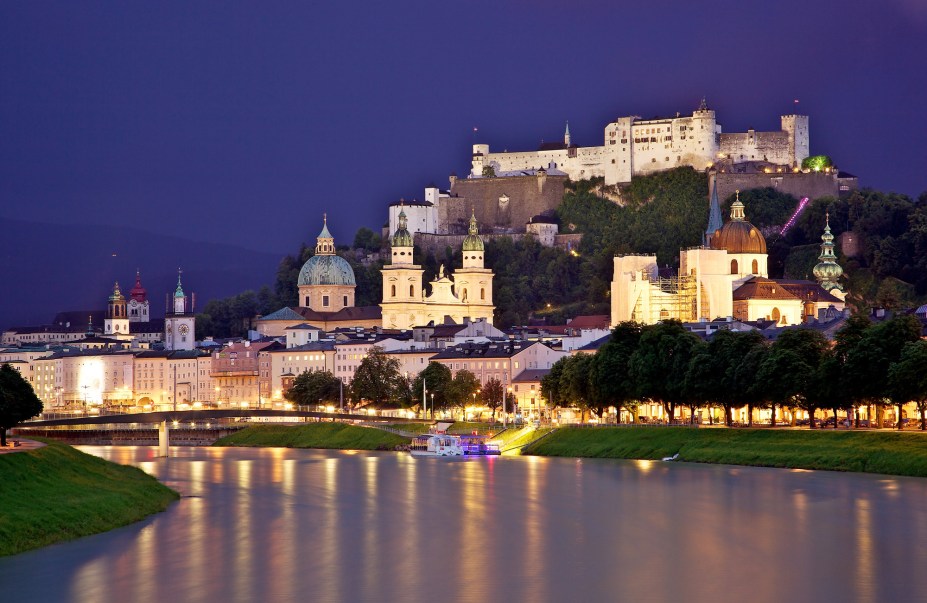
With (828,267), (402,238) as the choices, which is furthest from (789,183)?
(402,238)

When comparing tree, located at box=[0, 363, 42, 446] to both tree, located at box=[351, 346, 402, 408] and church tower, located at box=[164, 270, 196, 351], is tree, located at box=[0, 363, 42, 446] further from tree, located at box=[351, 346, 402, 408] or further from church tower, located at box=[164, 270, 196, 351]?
church tower, located at box=[164, 270, 196, 351]

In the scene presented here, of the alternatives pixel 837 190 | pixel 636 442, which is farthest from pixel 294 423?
pixel 837 190

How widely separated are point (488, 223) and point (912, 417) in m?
71.6

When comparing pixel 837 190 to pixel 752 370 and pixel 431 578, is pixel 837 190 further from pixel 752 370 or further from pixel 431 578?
pixel 431 578

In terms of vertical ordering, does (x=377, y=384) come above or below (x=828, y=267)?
below

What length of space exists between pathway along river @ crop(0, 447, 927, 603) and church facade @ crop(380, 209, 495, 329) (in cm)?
6488

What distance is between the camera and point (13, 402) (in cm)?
5159

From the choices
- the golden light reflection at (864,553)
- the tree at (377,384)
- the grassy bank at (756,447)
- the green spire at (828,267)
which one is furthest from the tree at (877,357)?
the green spire at (828,267)

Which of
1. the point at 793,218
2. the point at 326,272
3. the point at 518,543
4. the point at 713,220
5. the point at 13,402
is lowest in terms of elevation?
the point at 518,543

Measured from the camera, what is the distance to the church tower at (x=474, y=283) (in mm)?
122375

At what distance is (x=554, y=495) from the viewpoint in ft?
159

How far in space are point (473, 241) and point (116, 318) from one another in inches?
1667

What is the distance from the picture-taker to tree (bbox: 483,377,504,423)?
89.6m

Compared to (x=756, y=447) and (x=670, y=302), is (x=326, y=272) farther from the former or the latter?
(x=756, y=447)
